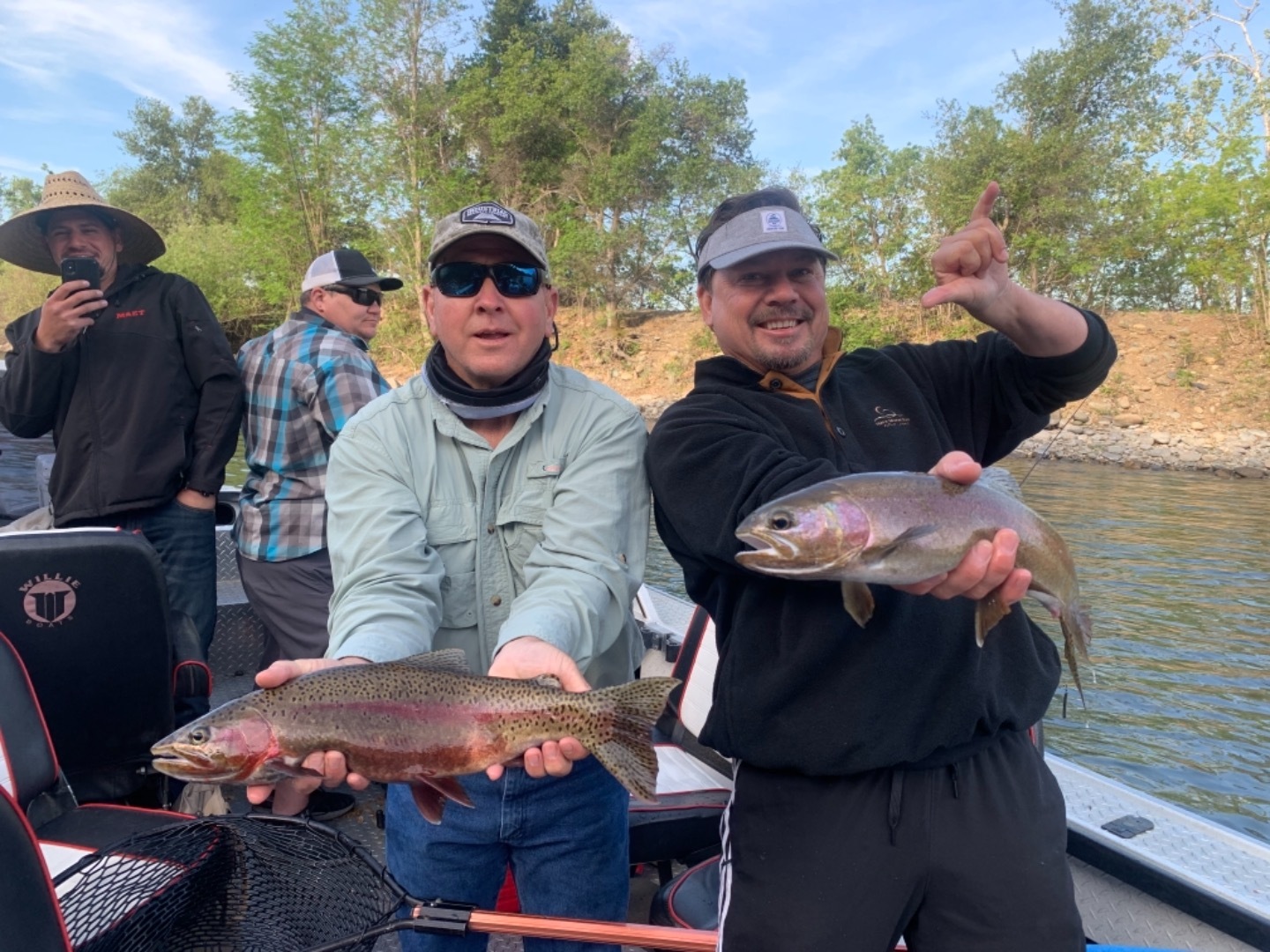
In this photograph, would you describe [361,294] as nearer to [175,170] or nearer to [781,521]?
[781,521]

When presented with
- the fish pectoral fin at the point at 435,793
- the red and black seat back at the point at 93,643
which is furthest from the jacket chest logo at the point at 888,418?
the red and black seat back at the point at 93,643

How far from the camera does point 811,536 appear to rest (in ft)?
6.49

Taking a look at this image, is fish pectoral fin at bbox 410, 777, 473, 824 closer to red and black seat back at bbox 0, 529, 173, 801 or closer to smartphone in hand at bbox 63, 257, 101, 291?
red and black seat back at bbox 0, 529, 173, 801

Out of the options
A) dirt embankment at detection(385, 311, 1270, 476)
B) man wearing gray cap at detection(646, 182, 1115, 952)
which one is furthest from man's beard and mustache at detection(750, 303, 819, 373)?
dirt embankment at detection(385, 311, 1270, 476)

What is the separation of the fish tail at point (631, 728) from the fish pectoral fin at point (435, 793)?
329 mm

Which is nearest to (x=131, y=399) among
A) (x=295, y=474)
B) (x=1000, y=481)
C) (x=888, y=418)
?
(x=295, y=474)

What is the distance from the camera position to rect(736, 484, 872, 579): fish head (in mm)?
1978

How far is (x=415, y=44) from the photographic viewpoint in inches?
1690

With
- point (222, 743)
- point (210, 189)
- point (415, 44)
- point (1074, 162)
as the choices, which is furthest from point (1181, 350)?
point (210, 189)

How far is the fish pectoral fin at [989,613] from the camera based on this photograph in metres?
2.03

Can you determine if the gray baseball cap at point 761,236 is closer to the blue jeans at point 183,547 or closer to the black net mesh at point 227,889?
the black net mesh at point 227,889

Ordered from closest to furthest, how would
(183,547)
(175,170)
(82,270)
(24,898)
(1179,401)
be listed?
(24,898)
(82,270)
(183,547)
(1179,401)
(175,170)

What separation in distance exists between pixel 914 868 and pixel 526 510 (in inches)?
53.2

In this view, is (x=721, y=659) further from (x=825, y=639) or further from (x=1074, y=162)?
(x=1074, y=162)
